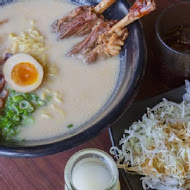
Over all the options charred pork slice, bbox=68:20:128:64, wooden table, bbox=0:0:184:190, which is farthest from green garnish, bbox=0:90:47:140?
charred pork slice, bbox=68:20:128:64

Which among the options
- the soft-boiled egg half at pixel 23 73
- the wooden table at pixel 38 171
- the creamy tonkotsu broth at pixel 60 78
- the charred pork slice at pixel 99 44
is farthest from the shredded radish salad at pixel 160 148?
the soft-boiled egg half at pixel 23 73

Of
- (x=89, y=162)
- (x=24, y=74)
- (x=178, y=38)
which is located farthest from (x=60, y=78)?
(x=178, y=38)

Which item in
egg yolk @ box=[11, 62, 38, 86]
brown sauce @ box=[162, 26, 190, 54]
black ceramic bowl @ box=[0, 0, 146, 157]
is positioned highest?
egg yolk @ box=[11, 62, 38, 86]

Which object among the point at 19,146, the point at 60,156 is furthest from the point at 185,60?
the point at 19,146

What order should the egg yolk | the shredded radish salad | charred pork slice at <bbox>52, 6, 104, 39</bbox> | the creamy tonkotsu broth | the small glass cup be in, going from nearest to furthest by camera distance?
the small glass cup < the shredded radish salad < the creamy tonkotsu broth < the egg yolk < charred pork slice at <bbox>52, 6, 104, 39</bbox>

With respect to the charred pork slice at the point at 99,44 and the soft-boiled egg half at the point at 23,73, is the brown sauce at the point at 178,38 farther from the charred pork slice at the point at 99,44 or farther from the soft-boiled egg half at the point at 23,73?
the soft-boiled egg half at the point at 23,73

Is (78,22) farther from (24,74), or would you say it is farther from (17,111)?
(17,111)

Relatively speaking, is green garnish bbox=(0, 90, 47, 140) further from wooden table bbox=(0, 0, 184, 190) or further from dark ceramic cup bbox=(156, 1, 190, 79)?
dark ceramic cup bbox=(156, 1, 190, 79)
